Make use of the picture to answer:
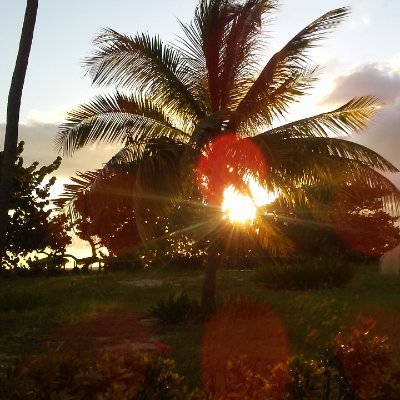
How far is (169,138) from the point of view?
14.1 meters

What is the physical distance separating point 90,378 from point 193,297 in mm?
14586

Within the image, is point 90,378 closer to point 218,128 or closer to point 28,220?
point 218,128

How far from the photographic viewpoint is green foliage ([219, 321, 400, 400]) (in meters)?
4.90

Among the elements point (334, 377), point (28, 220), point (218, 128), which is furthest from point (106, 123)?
point (28, 220)

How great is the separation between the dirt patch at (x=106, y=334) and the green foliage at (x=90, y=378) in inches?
226

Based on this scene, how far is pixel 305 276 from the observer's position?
A: 70.1 feet

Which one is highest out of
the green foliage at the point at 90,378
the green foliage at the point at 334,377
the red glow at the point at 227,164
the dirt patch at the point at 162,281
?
the red glow at the point at 227,164

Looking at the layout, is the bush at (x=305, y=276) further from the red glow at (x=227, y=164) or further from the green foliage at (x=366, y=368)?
the green foliage at (x=366, y=368)

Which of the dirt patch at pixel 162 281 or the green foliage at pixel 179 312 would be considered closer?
the green foliage at pixel 179 312

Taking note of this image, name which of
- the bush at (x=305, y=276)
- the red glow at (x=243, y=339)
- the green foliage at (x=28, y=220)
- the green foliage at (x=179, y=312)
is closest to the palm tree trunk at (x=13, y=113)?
the red glow at (x=243, y=339)

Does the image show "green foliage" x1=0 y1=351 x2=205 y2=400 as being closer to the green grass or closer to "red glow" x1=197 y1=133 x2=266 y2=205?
the green grass

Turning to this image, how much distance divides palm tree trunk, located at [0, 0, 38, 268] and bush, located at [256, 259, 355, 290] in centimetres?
1289

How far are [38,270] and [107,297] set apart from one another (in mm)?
14311

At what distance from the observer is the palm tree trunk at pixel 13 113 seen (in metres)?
9.34
